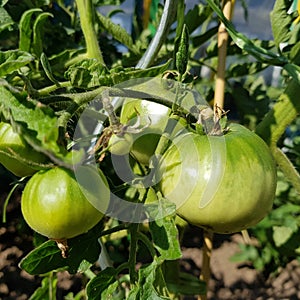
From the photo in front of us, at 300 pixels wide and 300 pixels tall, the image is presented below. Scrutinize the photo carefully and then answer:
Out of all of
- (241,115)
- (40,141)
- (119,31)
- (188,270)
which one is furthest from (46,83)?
(188,270)

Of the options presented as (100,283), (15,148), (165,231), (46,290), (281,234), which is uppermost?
(15,148)

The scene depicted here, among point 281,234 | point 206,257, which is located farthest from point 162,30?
point 281,234

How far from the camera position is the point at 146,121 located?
0.56 m

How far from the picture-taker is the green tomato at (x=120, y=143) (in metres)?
0.52

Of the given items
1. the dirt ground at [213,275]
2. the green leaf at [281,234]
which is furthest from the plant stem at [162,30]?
the dirt ground at [213,275]

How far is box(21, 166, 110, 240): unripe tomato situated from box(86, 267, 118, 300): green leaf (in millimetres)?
137

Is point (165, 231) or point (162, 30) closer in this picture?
point (165, 231)

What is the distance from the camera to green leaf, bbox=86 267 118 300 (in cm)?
61

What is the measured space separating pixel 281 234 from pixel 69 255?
0.91 metres

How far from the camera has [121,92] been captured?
0.53m

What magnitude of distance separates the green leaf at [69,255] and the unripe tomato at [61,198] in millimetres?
99

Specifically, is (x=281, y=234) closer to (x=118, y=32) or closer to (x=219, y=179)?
(x=118, y=32)

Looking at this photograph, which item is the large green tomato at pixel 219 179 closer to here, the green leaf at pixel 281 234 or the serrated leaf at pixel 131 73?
the serrated leaf at pixel 131 73

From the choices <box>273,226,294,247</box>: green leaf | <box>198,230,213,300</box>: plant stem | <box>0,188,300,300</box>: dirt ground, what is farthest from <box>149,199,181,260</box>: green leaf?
<box>0,188,300,300</box>: dirt ground
